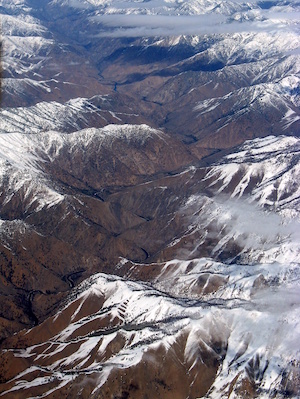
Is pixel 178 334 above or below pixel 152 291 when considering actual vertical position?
above

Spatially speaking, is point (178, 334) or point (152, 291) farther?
point (152, 291)

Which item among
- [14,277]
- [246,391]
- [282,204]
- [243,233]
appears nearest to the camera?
[246,391]

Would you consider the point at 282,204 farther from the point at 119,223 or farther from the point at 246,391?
the point at 246,391

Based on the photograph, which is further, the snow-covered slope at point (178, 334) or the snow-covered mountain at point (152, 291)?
the snow-covered mountain at point (152, 291)

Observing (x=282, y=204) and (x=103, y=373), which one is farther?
(x=282, y=204)

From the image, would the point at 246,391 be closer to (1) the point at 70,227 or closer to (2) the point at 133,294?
(2) the point at 133,294

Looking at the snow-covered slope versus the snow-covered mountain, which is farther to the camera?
the snow-covered mountain

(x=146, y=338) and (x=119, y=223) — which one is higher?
(x=146, y=338)

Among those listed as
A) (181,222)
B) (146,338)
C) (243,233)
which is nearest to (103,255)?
(181,222)

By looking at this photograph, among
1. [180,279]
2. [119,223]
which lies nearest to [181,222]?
[119,223]

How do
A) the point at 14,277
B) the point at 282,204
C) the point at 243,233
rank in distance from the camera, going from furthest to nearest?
the point at 282,204, the point at 243,233, the point at 14,277
